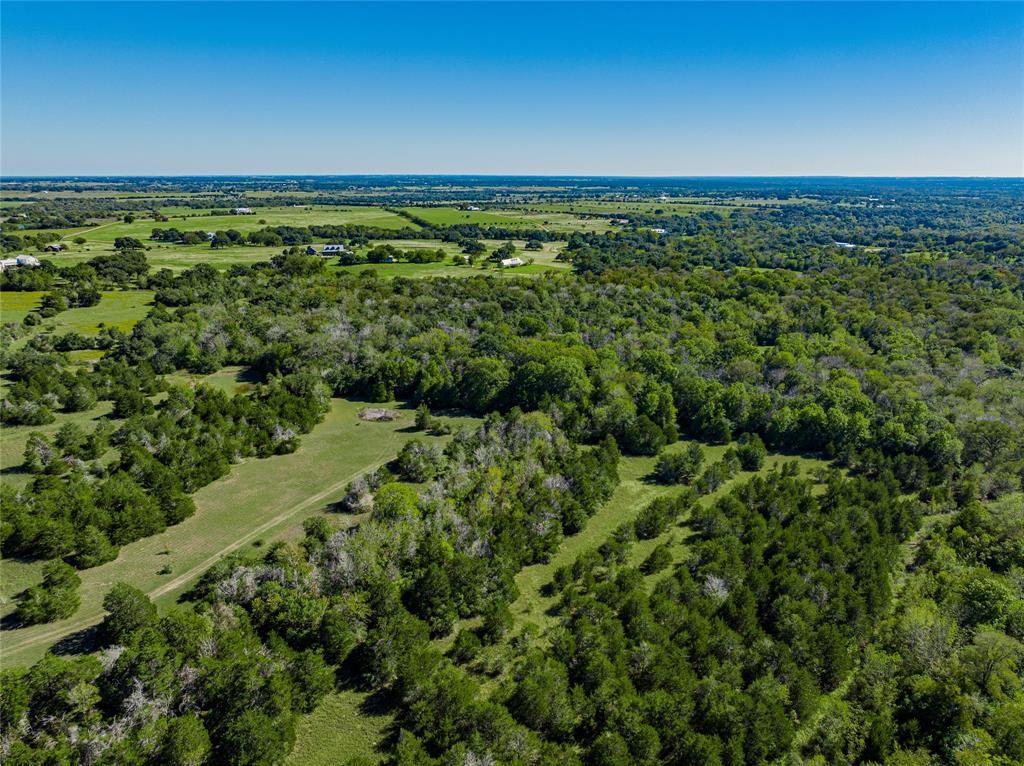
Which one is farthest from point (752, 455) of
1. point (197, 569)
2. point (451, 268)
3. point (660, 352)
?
point (451, 268)

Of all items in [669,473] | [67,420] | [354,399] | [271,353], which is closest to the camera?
[669,473]

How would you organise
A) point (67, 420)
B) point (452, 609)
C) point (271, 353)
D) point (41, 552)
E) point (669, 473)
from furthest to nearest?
point (271, 353)
point (67, 420)
point (669, 473)
point (41, 552)
point (452, 609)

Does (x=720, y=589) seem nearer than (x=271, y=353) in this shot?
Yes

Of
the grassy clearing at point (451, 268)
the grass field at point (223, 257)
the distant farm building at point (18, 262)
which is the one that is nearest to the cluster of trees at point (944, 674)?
the grassy clearing at point (451, 268)

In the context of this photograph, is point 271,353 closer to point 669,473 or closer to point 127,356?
point 127,356

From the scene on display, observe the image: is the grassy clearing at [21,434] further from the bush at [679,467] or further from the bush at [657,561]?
the bush at [679,467]

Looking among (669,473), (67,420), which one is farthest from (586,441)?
(67,420)
